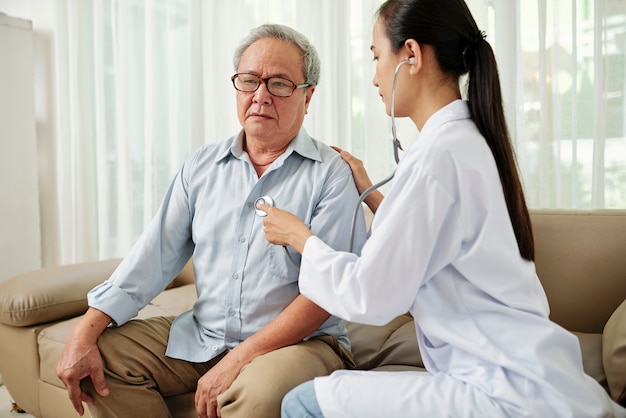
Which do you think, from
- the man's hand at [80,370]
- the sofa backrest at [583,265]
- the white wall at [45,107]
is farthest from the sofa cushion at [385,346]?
the white wall at [45,107]

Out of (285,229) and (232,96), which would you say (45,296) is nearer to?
(285,229)

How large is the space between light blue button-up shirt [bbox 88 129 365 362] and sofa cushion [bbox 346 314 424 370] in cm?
13

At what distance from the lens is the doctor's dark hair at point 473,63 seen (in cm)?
106

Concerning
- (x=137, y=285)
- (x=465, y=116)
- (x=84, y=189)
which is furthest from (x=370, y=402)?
(x=84, y=189)

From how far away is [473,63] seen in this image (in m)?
1.12

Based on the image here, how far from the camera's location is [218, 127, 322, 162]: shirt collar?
1525mm

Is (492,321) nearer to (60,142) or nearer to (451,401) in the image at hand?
(451,401)

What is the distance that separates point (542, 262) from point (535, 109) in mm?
667

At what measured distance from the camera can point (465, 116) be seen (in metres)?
1.09

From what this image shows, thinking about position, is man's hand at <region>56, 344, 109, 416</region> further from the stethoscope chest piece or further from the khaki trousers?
the stethoscope chest piece

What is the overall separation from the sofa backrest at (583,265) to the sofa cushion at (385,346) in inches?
15.3

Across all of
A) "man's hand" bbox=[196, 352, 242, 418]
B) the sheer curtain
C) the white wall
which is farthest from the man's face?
the white wall

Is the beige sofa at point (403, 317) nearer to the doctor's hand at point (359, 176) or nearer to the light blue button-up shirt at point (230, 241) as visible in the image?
the light blue button-up shirt at point (230, 241)

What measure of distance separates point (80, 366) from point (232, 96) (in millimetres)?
1753
